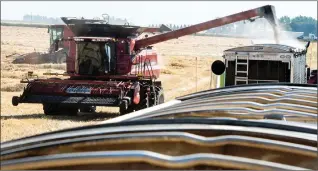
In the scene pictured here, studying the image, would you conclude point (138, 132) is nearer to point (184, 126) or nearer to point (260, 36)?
point (184, 126)

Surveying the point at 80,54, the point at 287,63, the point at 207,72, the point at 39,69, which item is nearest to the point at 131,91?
the point at 80,54

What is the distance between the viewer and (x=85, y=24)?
17.8m

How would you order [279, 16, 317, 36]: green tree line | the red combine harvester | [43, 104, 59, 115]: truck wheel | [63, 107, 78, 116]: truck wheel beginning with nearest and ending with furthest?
the red combine harvester < [43, 104, 59, 115]: truck wheel < [63, 107, 78, 116]: truck wheel < [279, 16, 317, 36]: green tree line

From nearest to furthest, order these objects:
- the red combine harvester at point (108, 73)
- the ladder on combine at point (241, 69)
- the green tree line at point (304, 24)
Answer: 1. the red combine harvester at point (108, 73)
2. the ladder on combine at point (241, 69)
3. the green tree line at point (304, 24)

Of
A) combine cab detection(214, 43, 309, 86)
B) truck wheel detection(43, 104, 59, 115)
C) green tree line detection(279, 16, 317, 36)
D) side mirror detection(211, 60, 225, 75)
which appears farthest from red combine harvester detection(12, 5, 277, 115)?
green tree line detection(279, 16, 317, 36)

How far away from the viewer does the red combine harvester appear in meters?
15.0

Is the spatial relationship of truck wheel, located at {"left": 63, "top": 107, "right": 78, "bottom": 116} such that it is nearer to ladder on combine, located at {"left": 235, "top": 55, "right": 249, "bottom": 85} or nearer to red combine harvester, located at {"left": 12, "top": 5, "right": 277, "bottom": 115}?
red combine harvester, located at {"left": 12, "top": 5, "right": 277, "bottom": 115}

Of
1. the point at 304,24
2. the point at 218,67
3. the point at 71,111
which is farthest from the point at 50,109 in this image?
the point at 304,24

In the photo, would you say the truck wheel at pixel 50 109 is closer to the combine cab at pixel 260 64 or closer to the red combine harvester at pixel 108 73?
the red combine harvester at pixel 108 73

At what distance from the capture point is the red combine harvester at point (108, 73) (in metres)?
15.0

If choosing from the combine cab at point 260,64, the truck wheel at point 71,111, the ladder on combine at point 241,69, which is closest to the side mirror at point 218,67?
the combine cab at point 260,64

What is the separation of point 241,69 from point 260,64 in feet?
1.77

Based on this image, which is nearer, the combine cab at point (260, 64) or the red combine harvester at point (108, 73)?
the red combine harvester at point (108, 73)

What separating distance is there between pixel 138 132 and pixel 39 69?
29.8 meters
